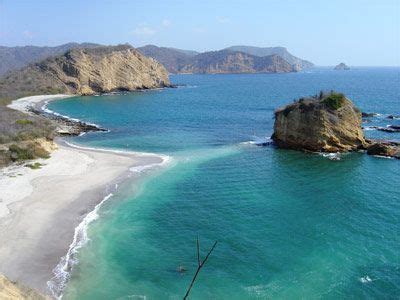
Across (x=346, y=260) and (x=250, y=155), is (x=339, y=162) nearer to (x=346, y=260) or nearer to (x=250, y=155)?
(x=250, y=155)

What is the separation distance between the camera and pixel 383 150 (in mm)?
52375

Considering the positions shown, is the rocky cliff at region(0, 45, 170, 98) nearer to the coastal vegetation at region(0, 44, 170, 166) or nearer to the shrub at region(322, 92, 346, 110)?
the coastal vegetation at region(0, 44, 170, 166)

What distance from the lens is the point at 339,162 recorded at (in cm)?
4972

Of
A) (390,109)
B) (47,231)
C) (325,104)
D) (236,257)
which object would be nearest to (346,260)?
(236,257)

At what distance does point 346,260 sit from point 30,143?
130 ft

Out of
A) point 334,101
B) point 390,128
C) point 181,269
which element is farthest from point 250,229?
point 390,128

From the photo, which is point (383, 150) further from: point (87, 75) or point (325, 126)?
point (87, 75)

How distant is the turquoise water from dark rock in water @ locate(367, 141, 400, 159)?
2077 mm

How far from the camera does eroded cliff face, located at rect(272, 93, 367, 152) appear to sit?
2164 inches

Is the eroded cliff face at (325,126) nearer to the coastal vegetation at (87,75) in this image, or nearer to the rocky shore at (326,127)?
the rocky shore at (326,127)

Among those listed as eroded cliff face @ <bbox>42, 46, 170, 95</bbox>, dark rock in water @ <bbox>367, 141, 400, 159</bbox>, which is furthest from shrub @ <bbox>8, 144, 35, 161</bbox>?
eroded cliff face @ <bbox>42, 46, 170, 95</bbox>

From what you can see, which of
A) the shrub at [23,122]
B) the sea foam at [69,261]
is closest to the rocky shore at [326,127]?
the sea foam at [69,261]

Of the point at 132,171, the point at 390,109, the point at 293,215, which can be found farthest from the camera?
the point at 390,109

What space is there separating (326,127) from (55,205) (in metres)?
34.7
